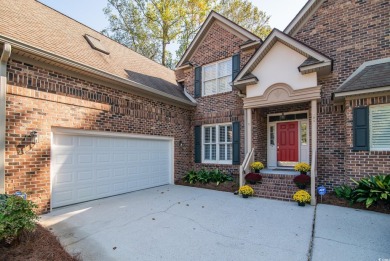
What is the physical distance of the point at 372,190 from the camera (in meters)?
5.64

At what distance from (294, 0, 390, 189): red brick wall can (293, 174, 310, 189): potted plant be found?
109 centimetres

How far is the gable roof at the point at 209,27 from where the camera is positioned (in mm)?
9234

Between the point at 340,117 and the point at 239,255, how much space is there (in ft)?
20.1

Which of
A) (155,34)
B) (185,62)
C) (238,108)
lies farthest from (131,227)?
(155,34)

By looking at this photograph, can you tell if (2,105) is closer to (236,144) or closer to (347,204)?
(236,144)

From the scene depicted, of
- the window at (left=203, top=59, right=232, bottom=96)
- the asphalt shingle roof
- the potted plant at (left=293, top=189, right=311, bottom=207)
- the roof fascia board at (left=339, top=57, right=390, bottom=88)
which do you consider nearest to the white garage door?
the window at (left=203, top=59, right=232, bottom=96)

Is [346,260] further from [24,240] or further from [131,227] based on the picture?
[24,240]

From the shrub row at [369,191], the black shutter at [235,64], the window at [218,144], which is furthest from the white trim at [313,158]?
the black shutter at [235,64]

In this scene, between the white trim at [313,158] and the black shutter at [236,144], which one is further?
the black shutter at [236,144]

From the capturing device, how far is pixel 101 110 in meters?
6.95

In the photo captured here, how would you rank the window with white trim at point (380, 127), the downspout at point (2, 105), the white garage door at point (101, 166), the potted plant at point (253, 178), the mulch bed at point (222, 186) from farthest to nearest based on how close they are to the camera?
the mulch bed at point (222, 186) → the potted plant at point (253, 178) → the window with white trim at point (380, 127) → the white garage door at point (101, 166) → the downspout at point (2, 105)

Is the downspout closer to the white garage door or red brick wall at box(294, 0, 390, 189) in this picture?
the white garage door

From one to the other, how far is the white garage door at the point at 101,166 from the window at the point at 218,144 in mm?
2062

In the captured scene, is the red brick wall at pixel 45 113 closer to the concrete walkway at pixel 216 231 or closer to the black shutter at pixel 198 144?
the concrete walkway at pixel 216 231
